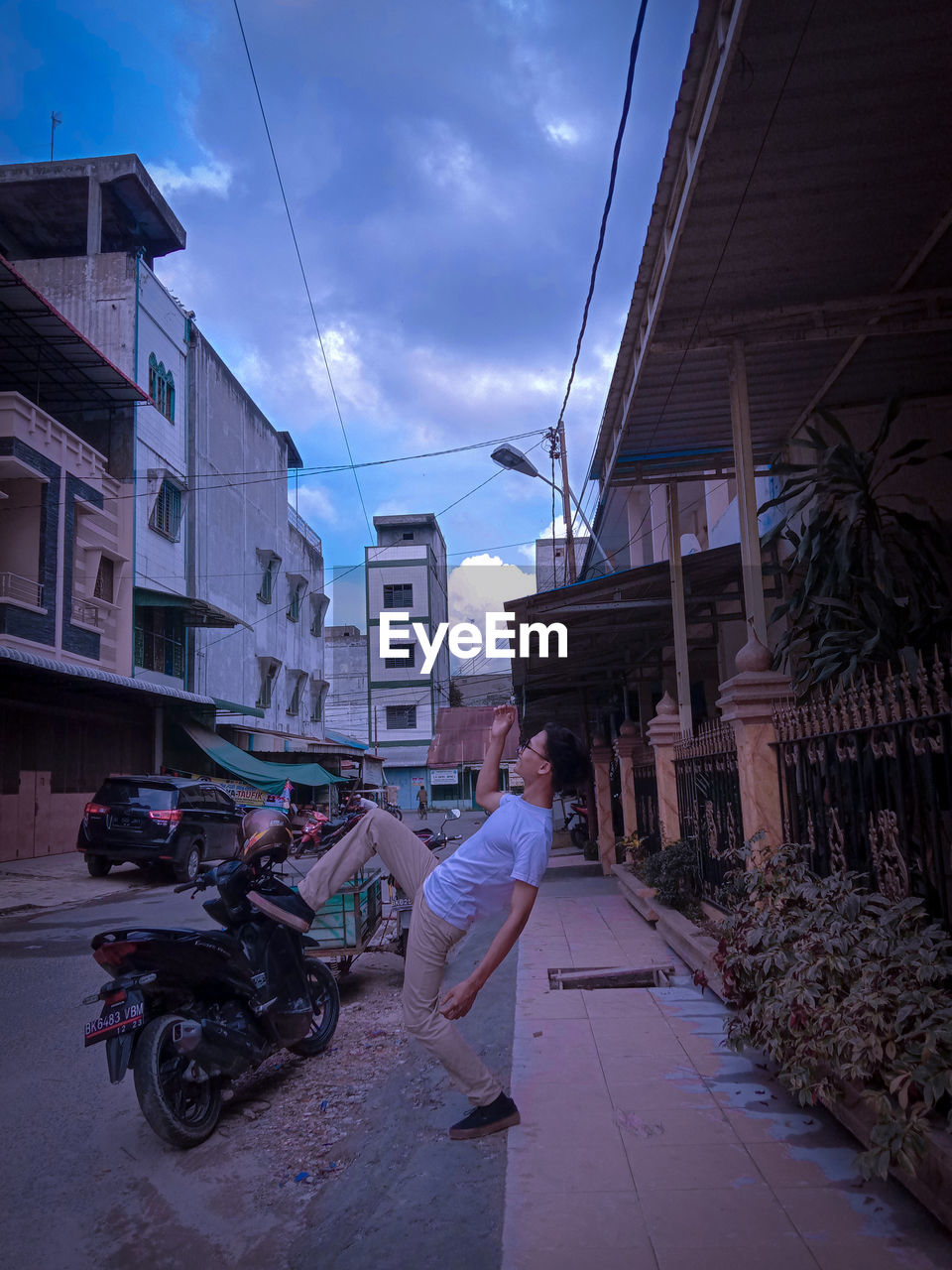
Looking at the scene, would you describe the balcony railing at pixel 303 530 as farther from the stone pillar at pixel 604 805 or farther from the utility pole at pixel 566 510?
the stone pillar at pixel 604 805

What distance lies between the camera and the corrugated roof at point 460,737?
35344mm

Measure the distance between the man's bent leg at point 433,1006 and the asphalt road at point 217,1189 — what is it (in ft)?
0.76

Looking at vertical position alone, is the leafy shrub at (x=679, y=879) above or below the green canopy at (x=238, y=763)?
below

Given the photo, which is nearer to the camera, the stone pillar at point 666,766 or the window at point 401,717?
the stone pillar at point 666,766

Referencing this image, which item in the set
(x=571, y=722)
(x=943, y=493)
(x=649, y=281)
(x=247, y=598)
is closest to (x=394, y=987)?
(x=649, y=281)

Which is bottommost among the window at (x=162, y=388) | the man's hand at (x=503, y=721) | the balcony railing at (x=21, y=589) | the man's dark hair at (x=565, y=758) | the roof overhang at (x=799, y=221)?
the man's dark hair at (x=565, y=758)

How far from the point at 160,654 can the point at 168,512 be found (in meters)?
3.45

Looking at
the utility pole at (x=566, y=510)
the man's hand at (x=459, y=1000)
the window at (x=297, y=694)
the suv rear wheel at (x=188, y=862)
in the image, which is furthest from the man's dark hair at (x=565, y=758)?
the window at (x=297, y=694)

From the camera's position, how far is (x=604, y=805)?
517 inches

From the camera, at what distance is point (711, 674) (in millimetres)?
17328

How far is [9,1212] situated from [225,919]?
4.63ft

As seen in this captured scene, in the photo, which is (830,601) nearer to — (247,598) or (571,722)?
(571,722)

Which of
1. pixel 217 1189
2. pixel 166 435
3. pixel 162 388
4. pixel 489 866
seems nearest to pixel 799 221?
pixel 489 866

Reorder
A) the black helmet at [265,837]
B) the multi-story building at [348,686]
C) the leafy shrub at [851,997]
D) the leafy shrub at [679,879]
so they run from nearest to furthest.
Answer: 1. the leafy shrub at [851,997]
2. the black helmet at [265,837]
3. the leafy shrub at [679,879]
4. the multi-story building at [348,686]
